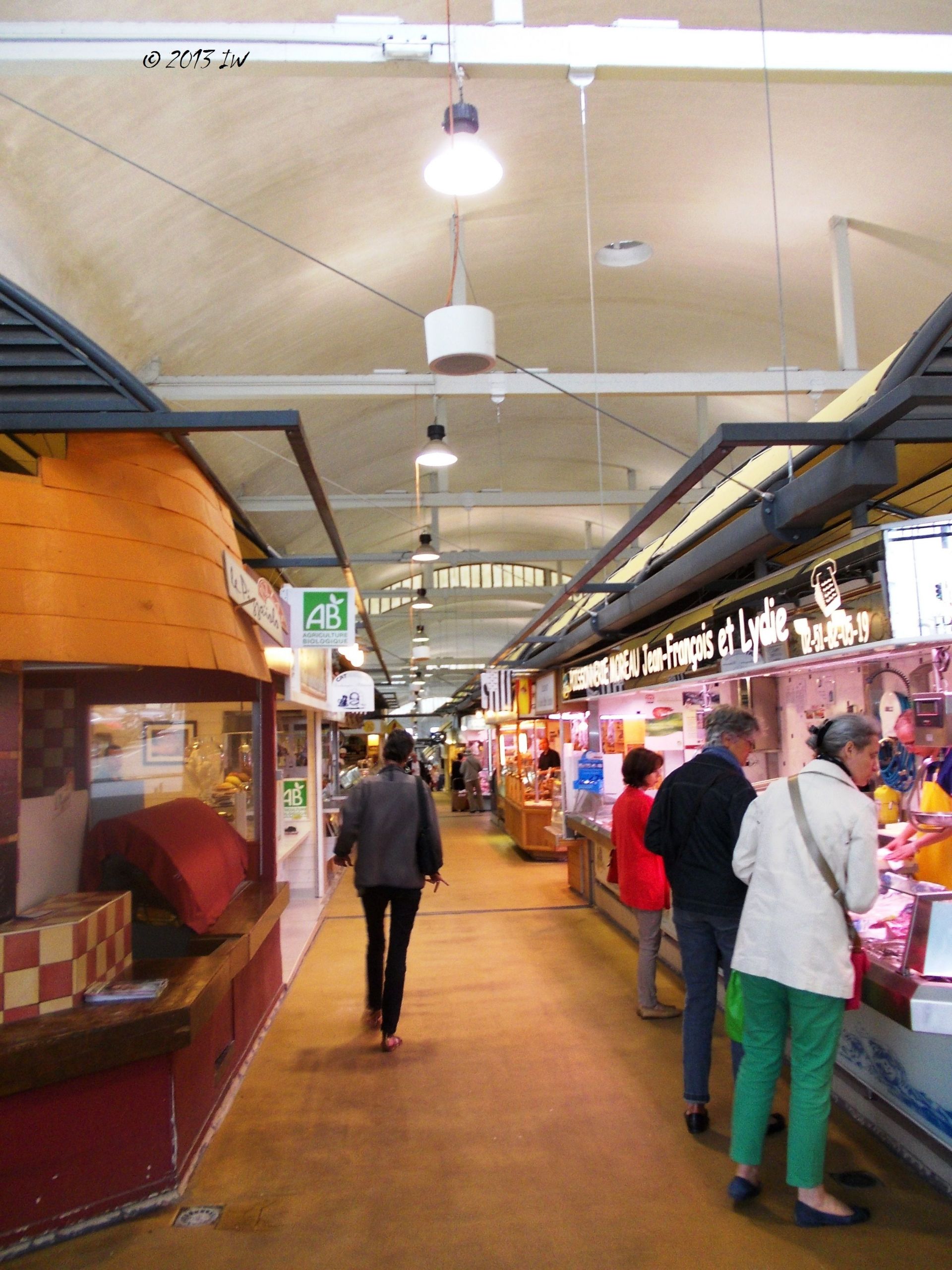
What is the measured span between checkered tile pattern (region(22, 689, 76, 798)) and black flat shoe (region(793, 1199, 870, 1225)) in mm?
3817

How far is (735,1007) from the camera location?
343 centimetres

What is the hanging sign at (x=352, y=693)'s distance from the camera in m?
10.8

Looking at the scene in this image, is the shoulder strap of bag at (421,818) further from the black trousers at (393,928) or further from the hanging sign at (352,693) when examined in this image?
the hanging sign at (352,693)

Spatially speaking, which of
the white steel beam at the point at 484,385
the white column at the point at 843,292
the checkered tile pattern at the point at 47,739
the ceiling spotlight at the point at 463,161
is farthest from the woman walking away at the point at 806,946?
the white steel beam at the point at 484,385

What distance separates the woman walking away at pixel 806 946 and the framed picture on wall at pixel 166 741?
387 cm

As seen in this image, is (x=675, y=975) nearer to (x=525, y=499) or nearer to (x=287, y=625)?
(x=287, y=625)

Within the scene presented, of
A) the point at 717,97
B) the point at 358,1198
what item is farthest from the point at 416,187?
the point at 358,1198

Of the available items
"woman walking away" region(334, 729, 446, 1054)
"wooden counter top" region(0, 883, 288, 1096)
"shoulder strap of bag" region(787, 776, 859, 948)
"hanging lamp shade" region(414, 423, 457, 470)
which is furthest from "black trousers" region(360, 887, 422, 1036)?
"hanging lamp shade" region(414, 423, 457, 470)

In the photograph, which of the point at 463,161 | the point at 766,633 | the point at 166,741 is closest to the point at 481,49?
the point at 463,161

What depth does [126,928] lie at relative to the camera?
411cm

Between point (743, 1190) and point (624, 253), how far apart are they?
7.29 m

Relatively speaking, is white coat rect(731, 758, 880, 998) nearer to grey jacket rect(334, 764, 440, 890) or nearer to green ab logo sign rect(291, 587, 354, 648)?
grey jacket rect(334, 764, 440, 890)

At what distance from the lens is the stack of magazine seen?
3.56 meters

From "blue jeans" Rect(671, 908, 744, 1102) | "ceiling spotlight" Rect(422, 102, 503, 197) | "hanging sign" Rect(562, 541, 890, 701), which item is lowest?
"blue jeans" Rect(671, 908, 744, 1102)
